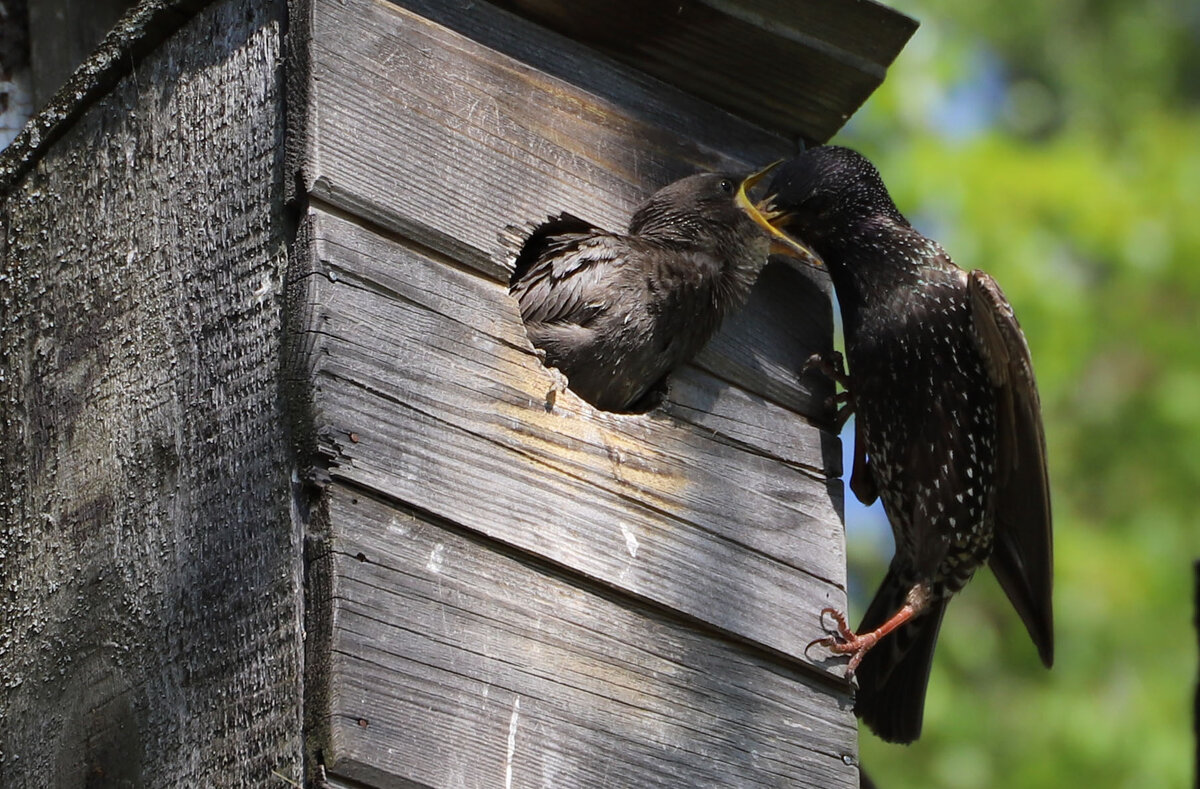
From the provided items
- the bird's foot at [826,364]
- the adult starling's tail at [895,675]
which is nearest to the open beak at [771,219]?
the bird's foot at [826,364]

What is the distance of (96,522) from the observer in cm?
240

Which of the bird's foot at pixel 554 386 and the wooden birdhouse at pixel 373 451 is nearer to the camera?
the wooden birdhouse at pixel 373 451

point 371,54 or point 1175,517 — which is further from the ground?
point 371,54

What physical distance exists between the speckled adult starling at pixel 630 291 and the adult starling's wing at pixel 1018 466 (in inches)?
21.4

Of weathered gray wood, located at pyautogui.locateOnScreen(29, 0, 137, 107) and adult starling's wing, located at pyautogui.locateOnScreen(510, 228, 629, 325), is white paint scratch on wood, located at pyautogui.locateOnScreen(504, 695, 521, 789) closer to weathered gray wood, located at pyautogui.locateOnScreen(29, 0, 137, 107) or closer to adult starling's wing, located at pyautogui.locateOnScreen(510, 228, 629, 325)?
adult starling's wing, located at pyautogui.locateOnScreen(510, 228, 629, 325)

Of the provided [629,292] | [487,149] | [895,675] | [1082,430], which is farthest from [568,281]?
[1082,430]

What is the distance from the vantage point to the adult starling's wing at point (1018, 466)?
10.2 ft

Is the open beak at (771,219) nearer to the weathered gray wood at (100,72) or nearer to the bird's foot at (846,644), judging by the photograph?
the bird's foot at (846,644)

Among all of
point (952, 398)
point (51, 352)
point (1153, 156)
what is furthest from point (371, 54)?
point (1153, 156)

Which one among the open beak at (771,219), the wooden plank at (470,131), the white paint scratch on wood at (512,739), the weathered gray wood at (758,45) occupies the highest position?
the weathered gray wood at (758,45)

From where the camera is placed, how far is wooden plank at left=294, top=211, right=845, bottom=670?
7.15ft

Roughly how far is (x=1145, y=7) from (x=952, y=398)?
27.7ft

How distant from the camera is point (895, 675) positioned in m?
3.37

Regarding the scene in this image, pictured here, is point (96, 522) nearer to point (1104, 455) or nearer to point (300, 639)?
point (300, 639)
